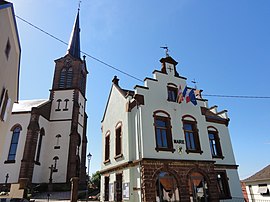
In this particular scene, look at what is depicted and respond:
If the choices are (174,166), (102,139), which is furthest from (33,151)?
(174,166)

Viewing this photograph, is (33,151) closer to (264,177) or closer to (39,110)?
(39,110)

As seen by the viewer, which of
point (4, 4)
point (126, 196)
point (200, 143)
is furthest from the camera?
point (200, 143)

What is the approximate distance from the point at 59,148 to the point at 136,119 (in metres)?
19.5

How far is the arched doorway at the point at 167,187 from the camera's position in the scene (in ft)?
42.7

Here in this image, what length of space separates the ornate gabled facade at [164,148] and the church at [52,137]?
12.6 m

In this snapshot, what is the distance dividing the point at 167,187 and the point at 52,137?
22.4 metres

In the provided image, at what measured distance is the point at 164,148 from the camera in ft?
45.5

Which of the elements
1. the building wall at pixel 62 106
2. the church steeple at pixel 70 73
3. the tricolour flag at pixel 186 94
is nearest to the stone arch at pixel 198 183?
the tricolour flag at pixel 186 94

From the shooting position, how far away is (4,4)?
9.97 m

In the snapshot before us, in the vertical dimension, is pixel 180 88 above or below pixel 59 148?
above

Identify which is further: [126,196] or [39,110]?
[39,110]

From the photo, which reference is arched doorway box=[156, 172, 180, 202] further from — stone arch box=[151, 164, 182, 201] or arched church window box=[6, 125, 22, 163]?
arched church window box=[6, 125, 22, 163]

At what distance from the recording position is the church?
1001 inches

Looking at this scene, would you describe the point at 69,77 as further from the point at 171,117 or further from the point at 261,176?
the point at 261,176
